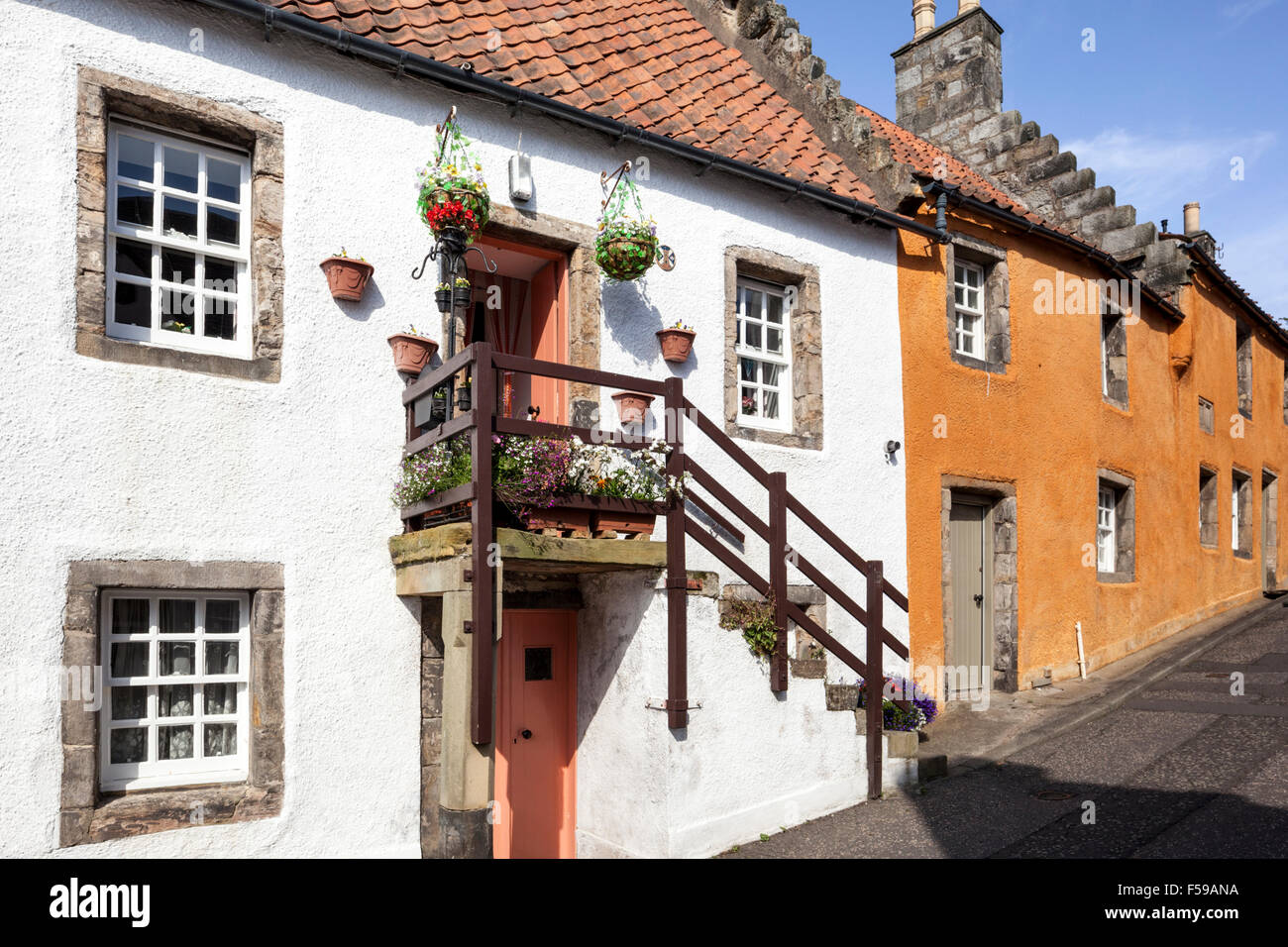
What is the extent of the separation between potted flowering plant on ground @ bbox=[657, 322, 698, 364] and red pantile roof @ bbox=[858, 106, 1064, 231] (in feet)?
11.4

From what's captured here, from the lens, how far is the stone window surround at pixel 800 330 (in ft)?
28.9

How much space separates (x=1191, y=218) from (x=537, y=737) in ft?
51.6

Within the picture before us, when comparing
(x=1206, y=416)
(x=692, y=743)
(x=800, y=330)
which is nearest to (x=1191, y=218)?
(x=1206, y=416)

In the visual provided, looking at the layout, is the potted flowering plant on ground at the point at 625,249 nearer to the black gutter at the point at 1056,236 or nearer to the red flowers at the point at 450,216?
the red flowers at the point at 450,216

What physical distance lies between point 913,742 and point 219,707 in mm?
5141

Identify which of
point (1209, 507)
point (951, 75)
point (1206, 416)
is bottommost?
point (1209, 507)

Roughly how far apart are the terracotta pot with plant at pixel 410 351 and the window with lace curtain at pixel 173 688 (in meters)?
1.79

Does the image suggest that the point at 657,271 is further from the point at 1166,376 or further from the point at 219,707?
the point at 1166,376

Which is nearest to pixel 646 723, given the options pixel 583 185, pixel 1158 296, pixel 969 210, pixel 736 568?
pixel 736 568

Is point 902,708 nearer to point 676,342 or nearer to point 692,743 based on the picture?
point 692,743

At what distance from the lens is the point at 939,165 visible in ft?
35.7

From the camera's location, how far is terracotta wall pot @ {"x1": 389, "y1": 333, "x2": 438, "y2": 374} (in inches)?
265

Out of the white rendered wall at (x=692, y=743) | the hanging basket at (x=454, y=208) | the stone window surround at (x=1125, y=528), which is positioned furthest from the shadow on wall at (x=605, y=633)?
the stone window surround at (x=1125, y=528)
